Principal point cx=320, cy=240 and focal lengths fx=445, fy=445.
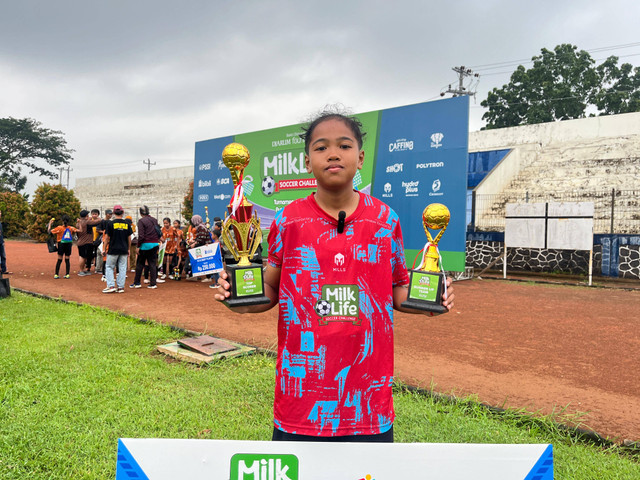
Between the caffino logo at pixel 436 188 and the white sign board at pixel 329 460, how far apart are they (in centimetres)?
896

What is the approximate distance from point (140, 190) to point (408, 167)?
2530 cm

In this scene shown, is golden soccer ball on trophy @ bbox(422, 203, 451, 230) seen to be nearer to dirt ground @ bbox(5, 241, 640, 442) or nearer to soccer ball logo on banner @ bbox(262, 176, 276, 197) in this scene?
dirt ground @ bbox(5, 241, 640, 442)

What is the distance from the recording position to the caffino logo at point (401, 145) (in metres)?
10.3

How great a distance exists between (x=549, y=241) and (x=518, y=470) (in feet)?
40.3

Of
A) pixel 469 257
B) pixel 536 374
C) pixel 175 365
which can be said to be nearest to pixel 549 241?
pixel 469 257

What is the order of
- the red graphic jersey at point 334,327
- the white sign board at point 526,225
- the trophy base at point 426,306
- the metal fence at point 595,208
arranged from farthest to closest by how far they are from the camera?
the metal fence at point 595,208 < the white sign board at point 526,225 < the trophy base at point 426,306 < the red graphic jersey at point 334,327

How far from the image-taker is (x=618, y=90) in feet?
89.9

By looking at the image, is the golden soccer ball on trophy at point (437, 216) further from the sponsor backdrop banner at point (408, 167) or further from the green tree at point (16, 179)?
the green tree at point (16, 179)

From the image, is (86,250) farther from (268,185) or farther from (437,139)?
(437,139)

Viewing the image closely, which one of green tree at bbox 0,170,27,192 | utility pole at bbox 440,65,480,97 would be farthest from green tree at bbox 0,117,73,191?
utility pole at bbox 440,65,480,97

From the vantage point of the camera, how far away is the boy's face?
57.9 inches

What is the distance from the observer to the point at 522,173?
55.0 feet

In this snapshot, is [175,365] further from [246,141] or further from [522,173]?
[522,173]

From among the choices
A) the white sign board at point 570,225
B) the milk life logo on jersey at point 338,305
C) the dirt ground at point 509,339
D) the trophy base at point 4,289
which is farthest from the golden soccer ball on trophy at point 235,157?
the white sign board at point 570,225
